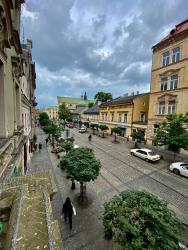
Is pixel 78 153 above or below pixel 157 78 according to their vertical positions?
below

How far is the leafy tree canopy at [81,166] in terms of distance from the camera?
28.2ft

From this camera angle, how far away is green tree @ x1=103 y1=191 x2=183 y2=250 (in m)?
3.39

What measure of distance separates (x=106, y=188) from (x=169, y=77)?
18.8 meters

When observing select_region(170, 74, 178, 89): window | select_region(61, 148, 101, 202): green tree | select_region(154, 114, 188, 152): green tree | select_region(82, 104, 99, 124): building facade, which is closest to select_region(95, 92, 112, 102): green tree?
select_region(82, 104, 99, 124): building facade

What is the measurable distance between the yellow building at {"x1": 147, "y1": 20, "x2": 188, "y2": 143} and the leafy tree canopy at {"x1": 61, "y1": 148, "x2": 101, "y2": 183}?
657 inches

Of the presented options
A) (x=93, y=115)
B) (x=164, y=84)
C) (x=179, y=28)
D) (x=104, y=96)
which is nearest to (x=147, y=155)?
(x=164, y=84)

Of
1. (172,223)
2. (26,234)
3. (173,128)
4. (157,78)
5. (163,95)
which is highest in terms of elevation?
(157,78)

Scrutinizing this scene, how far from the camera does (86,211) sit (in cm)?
867

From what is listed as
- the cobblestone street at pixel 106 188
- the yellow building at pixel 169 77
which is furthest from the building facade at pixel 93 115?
the cobblestone street at pixel 106 188

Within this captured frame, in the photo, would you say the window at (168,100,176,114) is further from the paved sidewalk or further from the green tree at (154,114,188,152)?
the paved sidewalk

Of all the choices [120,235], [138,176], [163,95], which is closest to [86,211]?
[120,235]

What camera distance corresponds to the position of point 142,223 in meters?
3.65

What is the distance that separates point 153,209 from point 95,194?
23.6ft

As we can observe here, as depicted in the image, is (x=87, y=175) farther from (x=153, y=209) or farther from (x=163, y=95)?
(x=163, y=95)
